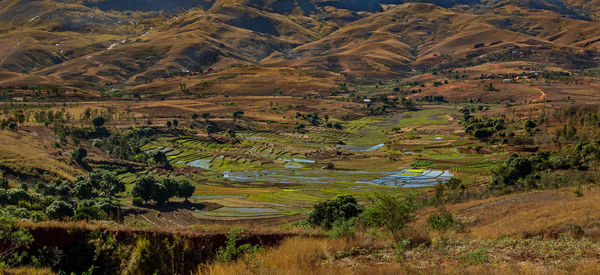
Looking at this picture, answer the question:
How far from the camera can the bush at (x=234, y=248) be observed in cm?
1201

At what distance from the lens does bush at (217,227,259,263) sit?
12012mm

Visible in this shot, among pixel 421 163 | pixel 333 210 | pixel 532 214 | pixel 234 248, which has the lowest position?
pixel 421 163

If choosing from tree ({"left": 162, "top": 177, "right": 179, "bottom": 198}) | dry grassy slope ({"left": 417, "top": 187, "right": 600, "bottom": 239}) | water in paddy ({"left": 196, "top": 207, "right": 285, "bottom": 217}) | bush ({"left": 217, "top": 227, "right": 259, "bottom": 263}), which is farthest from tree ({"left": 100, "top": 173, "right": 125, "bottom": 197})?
bush ({"left": 217, "top": 227, "right": 259, "bottom": 263})

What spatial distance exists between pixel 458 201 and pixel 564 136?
60397mm

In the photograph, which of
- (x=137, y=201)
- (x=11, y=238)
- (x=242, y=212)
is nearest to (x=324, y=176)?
(x=242, y=212)

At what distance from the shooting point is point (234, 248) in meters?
12.2

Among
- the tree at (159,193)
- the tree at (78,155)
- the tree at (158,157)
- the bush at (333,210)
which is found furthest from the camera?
the tree at (158,157)

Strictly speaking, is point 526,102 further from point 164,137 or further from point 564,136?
point 164,137

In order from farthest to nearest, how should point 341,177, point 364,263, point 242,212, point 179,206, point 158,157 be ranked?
point 158,157 < point 341,177 < point 179,206 < point 242,212 < point 364,263

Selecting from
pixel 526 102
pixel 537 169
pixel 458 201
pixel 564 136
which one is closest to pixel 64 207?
pixel 458 201

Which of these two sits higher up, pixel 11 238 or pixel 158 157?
pixel 11 238

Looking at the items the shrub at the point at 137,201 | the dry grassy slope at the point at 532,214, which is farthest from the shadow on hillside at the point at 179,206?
the dry grassy slope at the point at 532,214

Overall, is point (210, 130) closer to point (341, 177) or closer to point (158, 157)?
point (158, 157)

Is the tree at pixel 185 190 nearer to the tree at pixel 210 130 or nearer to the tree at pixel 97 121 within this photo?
the tree at pixel 210 130
